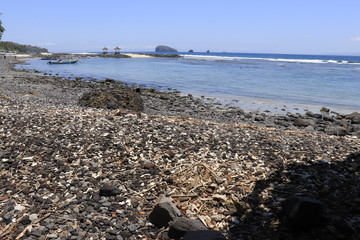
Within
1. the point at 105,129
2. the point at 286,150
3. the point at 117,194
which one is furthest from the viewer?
the point at 105,129

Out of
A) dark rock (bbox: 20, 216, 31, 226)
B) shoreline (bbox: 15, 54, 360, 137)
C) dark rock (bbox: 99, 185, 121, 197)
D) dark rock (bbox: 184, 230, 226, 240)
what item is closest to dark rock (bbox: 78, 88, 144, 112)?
shoreline (bbox: 15, 54, 360, 137)

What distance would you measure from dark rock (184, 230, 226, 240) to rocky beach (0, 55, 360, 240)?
3 centimetres

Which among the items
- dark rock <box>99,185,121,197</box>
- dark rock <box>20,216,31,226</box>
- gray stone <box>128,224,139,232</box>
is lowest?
gray stone <box>128,224,139,232</box>

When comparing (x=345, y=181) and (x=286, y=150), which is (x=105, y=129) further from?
(x=345, y=181)

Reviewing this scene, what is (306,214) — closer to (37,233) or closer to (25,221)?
(37,233)

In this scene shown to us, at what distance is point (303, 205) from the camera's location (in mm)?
3680

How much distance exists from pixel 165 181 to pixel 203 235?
168cm

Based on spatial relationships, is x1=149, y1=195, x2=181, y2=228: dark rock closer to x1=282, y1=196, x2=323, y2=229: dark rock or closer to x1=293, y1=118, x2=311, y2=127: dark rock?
x1=282, y1=196, x2=323, y2=229: dark rock

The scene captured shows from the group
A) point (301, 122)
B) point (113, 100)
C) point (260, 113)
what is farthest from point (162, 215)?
point (260, 113)

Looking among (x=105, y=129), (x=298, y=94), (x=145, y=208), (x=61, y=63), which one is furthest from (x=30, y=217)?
(x=61, y=63)

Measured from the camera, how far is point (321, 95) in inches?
917

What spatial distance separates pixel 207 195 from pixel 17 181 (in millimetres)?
3101

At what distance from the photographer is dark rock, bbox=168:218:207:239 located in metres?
3.64

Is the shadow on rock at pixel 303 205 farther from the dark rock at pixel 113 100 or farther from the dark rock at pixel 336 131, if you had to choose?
the dark rock at pixel 113 100
